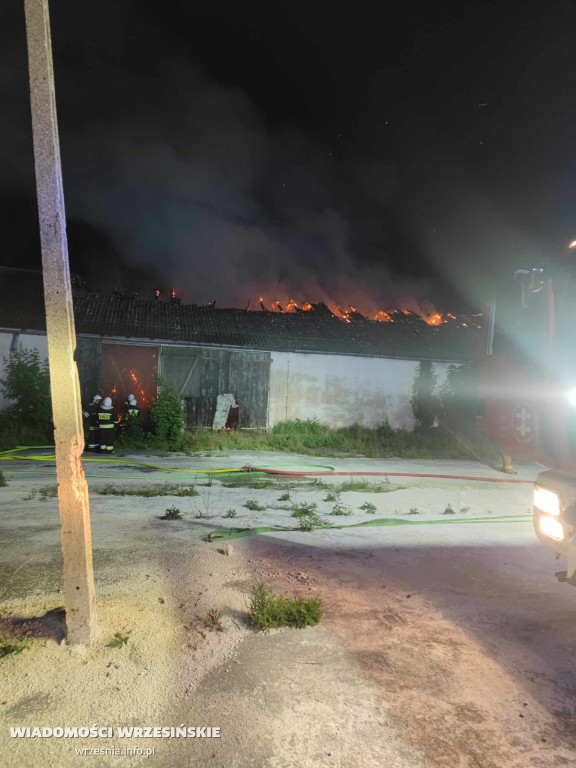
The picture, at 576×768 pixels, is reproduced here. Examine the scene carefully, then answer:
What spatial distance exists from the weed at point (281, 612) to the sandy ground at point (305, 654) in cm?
9

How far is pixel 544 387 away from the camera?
151 inches

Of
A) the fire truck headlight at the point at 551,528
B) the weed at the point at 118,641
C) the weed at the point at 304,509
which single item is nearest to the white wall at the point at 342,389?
the weed at the point at 304,509

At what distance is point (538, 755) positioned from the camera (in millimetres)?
2211

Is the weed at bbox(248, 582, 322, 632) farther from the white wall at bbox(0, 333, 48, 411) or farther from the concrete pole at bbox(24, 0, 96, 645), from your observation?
the white wall at bbox(0, 333, 48, 411)

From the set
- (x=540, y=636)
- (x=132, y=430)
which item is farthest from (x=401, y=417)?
(x=540, y=636)

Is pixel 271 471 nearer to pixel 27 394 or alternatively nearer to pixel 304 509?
Result: pixel 304 509

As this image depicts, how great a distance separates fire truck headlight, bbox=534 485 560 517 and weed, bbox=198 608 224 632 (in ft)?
8.24

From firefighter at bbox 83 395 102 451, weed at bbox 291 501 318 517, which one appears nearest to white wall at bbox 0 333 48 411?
firefighter at bbox 83 395 102 451

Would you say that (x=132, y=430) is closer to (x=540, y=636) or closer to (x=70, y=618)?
(x=70, y=618)

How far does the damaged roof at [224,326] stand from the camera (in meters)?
15.2

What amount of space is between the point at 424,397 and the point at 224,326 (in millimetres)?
8346

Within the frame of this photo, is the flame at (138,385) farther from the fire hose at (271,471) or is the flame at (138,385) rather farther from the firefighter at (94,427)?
the fire hose at (271,471)

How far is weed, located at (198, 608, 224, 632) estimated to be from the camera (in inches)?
125

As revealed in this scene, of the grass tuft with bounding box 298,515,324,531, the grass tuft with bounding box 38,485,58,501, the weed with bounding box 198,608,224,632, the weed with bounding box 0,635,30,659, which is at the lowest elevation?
the grass tuft with bounding box 38,485,58,501
